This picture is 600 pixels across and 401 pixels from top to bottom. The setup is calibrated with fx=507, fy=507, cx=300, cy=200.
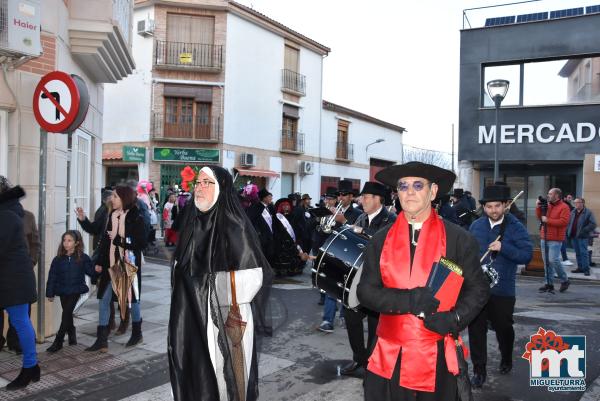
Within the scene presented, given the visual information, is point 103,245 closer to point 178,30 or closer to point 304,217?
point 304,217

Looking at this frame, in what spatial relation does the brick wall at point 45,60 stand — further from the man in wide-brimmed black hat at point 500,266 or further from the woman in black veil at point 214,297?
the man in wide-brimmed black hat at point 500,266

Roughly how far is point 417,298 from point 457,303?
0.90 ft

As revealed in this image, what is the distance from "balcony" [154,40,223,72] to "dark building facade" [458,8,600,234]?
36.8 ft

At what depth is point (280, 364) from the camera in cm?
512

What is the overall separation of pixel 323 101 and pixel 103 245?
24.5 m

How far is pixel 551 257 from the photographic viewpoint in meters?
9.61

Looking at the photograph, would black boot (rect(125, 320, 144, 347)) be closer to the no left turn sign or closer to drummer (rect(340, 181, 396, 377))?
the no left turn sign

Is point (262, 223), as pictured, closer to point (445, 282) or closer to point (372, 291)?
point (372, 291)

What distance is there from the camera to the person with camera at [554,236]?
948cm

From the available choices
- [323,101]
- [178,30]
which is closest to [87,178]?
[178,30]

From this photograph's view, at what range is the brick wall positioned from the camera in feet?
18.9

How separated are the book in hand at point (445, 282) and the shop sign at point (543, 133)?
14.6 meters

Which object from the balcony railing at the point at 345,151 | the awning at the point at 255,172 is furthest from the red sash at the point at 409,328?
the balcony railing at the point at 345,151

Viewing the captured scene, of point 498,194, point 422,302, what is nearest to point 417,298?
point 422,302
